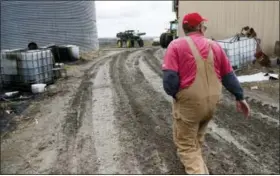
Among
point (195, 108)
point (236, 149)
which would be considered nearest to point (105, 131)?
point (236, 149)

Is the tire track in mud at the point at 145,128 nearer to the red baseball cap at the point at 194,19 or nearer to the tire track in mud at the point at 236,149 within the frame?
the tire track in mud at the point at 236,149

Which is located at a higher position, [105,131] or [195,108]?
[195,108]

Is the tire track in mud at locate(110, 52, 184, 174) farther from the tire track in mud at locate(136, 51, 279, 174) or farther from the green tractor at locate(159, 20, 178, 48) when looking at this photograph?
the green tractor at locate(159, 20, 178, 48)

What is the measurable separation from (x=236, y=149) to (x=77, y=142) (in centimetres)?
253

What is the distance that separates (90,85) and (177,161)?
7263mm

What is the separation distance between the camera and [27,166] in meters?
5.81

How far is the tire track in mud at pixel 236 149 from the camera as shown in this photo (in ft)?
17.3

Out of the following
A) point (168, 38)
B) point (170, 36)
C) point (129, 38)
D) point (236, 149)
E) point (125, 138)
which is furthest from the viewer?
point (129, 38)

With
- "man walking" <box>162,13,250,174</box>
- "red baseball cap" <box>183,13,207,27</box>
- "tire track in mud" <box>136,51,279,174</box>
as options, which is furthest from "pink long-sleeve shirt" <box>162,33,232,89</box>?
"tire track in mud" <box>136,51,279,174</box>

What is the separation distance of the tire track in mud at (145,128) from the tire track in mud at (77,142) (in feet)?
1.73

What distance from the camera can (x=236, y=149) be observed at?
5.98 meters

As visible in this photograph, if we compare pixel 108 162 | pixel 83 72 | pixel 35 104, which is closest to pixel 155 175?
pixel 108 162

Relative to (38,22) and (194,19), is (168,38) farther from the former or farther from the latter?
(194,19)

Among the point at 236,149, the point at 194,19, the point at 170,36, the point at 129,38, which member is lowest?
the point at 129,38
